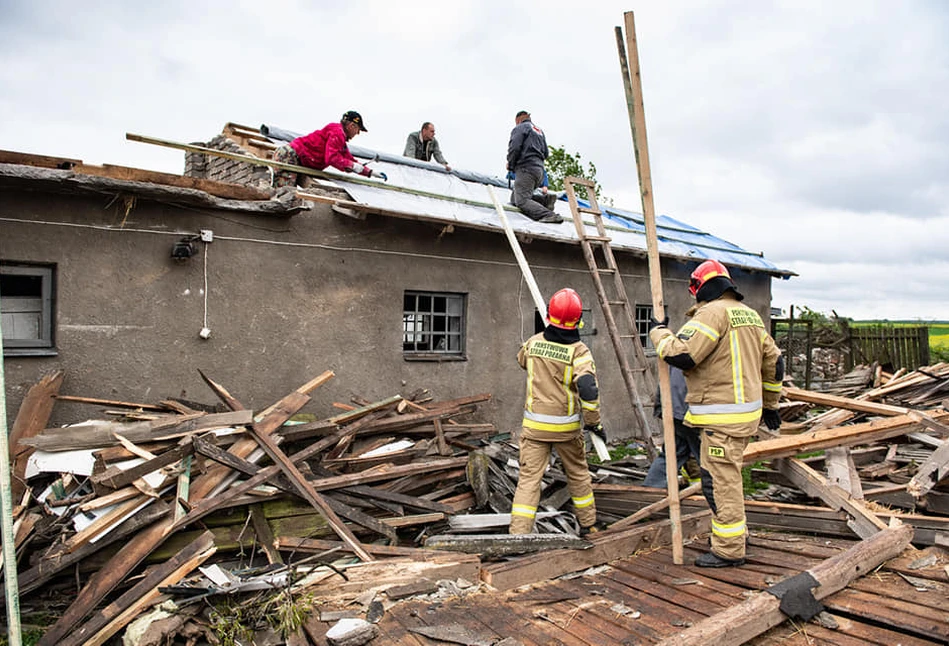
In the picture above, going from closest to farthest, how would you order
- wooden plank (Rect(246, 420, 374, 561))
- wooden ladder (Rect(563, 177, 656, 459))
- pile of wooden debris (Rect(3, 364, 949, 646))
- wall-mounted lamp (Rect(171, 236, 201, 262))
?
pile of wooden debris (Rect(3, 364, 949, 646)), wooden plank (Rect(246, 420, 374, 561)), wall-mounted lamp (Rect(171, 236, 201, 262)), wooden ladder (Rect(563, 177, 656, 459))

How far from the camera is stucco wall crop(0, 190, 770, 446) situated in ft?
19.9

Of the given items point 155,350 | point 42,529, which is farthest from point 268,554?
point 155,350

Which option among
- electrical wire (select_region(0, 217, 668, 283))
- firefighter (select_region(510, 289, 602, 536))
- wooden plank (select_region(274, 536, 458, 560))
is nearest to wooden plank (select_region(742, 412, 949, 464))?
firefighter (select_region(510, 289, 602, 536))

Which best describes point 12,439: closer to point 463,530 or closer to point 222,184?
point 222,184

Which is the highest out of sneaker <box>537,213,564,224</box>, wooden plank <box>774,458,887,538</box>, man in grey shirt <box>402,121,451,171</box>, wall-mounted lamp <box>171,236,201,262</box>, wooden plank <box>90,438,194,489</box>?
man in grey shirt <box>402,121,451,171</box>

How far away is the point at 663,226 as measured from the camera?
13914 mm

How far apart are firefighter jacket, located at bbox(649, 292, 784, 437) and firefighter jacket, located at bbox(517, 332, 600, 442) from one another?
91cm

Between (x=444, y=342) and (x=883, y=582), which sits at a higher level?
(x=444, y=342)

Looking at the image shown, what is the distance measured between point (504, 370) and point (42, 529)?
20.8 ft

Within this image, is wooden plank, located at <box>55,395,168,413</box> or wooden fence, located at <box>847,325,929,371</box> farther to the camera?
wooden fence, located at <box>847,325,929,371</box>

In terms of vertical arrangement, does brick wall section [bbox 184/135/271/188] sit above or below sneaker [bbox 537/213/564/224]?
above

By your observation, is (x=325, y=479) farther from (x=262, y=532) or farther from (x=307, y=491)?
(x=262, y=532)

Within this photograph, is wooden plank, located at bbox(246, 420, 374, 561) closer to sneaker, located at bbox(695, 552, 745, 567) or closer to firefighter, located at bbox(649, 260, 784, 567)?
sneaker, located at bbox(695, 552, 745, 567)

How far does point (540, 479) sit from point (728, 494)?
1581 millimetres
